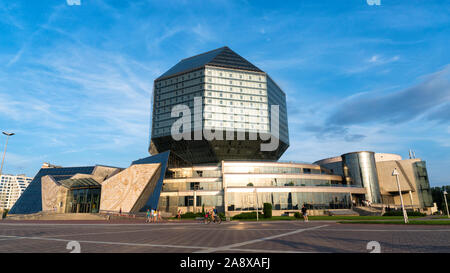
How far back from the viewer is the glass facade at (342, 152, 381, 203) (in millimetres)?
62728

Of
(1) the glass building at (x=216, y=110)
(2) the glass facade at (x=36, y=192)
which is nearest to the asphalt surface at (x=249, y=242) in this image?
(2) the glass facade at (x=36, y=192)

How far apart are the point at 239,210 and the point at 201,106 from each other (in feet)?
119

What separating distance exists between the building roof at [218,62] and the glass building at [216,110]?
0.35 meters

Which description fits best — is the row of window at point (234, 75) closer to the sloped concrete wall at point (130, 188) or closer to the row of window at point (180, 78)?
the row of window at point (180, 78)

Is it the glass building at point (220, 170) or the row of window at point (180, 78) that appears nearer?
the glass building at point (220, 170)

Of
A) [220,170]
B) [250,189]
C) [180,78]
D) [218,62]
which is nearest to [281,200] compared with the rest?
[250,189]

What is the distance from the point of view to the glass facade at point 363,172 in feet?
206

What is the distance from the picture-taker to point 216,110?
252 feet

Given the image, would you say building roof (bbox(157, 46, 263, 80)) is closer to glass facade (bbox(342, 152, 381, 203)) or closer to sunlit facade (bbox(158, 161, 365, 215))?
sunlit facade (bbox(158, 161, 365, 215))

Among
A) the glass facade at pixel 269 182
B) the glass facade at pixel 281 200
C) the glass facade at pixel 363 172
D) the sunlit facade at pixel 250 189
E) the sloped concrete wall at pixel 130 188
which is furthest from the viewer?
the glass facade at pixel 363 172

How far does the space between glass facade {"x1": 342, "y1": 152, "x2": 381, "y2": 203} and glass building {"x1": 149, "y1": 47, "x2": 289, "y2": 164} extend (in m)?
24.5

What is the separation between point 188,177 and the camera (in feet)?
194

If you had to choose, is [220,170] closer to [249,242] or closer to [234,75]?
[234,75]

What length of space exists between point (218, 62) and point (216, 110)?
17826 mm
